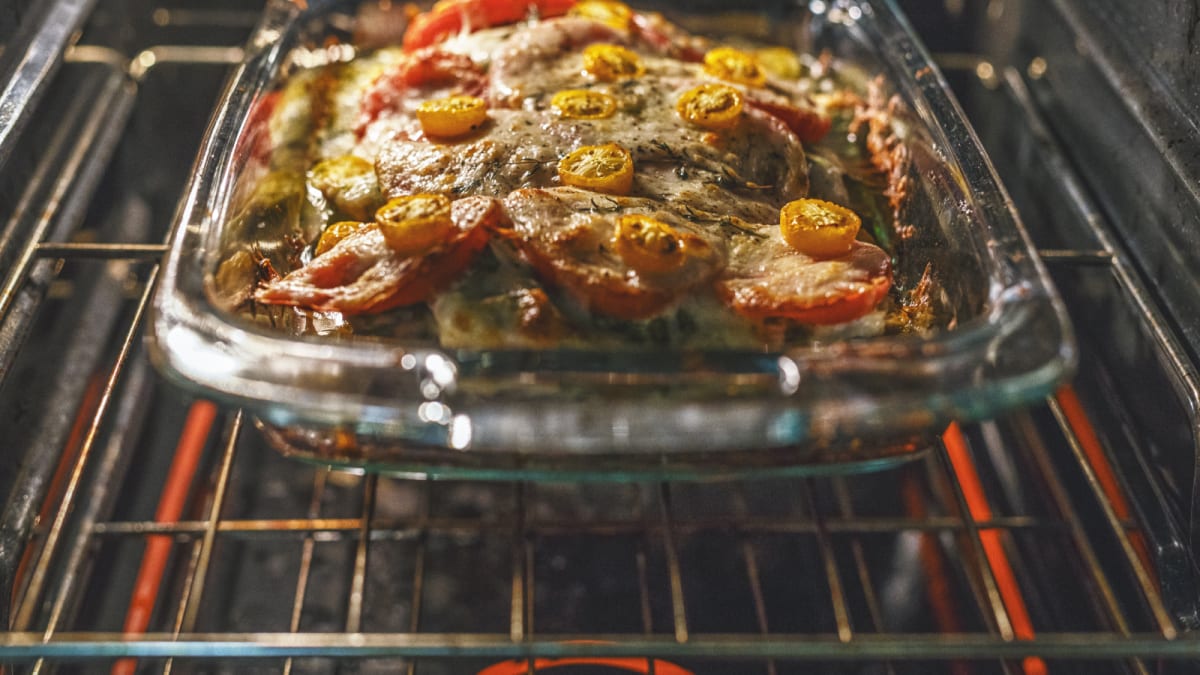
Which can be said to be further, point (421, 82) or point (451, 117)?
point (421, 82)

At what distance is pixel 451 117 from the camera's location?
62.9 inches

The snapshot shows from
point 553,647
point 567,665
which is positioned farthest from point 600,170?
point 567,665

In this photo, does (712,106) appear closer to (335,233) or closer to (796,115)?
(796,115)

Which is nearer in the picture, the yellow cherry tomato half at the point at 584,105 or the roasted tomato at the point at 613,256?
the roasted tomato at the point at 613,256

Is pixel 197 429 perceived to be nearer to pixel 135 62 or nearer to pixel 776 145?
pixel 135 62

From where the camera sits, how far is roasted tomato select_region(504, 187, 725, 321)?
1.27 m

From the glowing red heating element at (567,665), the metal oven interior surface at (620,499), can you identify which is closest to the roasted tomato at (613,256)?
the metal oven interior surface at (620,499)

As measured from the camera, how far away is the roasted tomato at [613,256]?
1.27 meters

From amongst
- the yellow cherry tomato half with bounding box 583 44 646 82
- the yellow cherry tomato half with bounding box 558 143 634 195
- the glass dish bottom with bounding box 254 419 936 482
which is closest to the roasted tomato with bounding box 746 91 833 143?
the yellow cherry tomato half with bounding box 583 44 646 82

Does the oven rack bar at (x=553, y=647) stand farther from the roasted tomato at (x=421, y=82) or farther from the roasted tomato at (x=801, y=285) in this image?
the roasted tomato at (x=421, y=82)

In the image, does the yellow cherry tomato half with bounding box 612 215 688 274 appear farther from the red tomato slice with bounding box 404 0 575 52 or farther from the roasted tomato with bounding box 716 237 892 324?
the red tomato slice with bounding box 404 0 575 52

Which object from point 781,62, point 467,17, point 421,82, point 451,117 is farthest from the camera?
point 781,62

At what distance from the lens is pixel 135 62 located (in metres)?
2.31

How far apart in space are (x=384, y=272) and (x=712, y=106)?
26.2 inches
